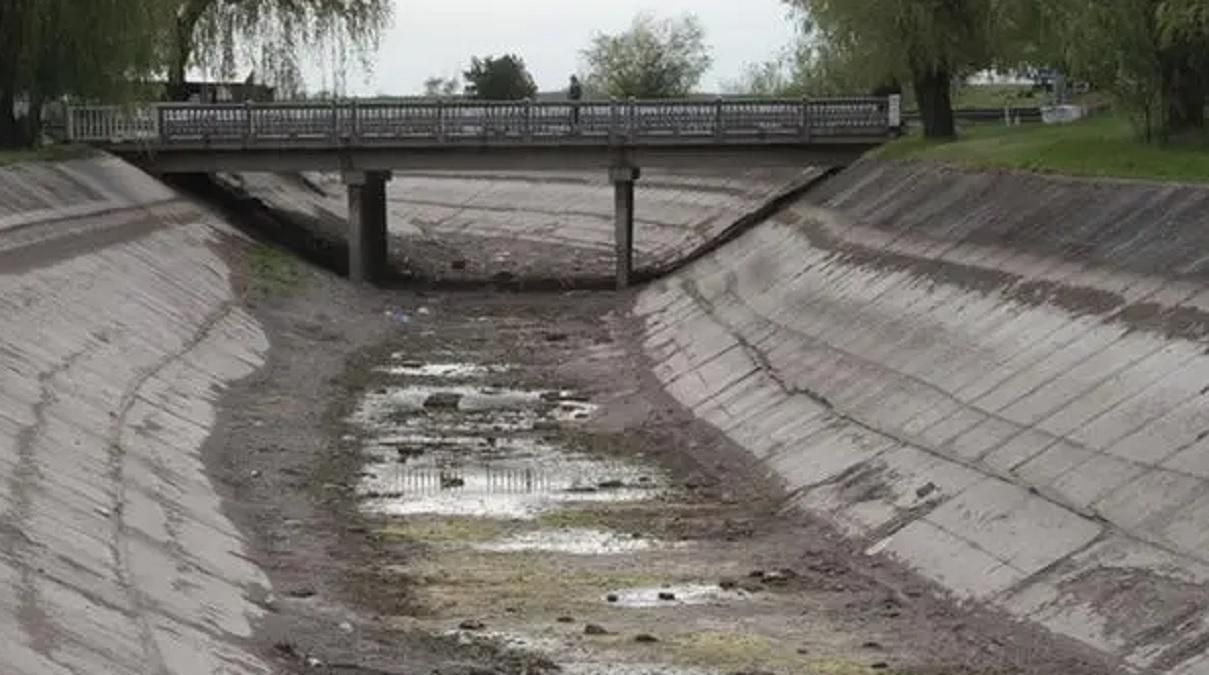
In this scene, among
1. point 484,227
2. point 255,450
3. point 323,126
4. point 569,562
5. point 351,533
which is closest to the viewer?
point 569,562

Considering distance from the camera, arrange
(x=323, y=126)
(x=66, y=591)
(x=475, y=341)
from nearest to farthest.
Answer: (x=66, y=591) < (x=475, y=341) < (x=323, y=126)

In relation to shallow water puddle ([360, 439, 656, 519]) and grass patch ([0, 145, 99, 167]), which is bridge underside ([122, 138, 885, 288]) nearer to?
grass patch ([0, 145, 99, 167])

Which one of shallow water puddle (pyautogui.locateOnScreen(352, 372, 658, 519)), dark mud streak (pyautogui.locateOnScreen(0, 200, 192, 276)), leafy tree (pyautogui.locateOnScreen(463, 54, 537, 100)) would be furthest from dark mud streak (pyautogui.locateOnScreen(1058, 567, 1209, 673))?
leafy tree (pyautogui.locateOnScreen(463, 54, 537, 100))

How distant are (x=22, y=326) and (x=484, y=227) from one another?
193ft

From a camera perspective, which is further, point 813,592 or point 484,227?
point 484,227

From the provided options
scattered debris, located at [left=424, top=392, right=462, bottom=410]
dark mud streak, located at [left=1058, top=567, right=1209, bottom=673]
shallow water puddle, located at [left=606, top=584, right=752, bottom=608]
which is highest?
dark mud streak, located at [left=1058, top=567, right=1209, bottom=673]

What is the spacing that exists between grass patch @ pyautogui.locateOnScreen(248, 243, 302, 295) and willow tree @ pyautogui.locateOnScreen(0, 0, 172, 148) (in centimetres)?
657

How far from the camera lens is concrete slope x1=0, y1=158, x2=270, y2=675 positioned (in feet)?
56.3

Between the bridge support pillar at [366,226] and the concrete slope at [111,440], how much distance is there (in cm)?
949

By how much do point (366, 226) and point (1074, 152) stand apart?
95.8 feet

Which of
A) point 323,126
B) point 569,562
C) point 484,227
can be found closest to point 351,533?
point 569,562

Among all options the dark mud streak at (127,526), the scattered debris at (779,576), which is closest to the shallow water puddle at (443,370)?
the dark mud streak at (127,526)

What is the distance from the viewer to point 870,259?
44781mm

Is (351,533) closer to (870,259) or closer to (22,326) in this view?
(22,326)
